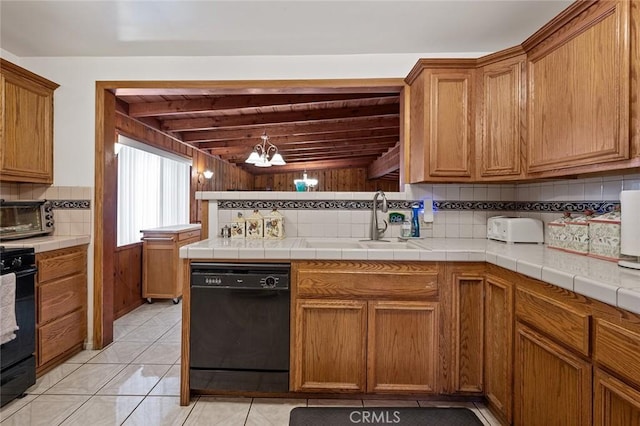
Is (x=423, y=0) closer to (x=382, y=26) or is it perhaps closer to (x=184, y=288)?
(x=382, y=26)

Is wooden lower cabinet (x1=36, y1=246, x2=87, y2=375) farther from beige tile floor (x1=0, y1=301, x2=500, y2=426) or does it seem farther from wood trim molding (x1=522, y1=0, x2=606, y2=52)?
wood trim molding (x1=522, y1=0, x2=606, y2=52)

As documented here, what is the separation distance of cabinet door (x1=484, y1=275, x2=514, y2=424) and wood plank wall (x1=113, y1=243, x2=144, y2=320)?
132 inches

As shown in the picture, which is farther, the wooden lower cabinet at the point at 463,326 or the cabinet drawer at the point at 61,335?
the cabinet drawer at the point at 61,335

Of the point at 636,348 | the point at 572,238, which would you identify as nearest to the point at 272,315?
the point at 636,348

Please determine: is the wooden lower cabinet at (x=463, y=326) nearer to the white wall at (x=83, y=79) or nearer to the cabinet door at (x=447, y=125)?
the cabinet door at (x=447, y=125)

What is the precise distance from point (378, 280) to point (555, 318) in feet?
2.67

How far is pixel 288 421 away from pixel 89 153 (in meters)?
2.46

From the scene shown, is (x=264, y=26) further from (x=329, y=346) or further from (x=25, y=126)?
(x=329, y=346)

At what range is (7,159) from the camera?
2297mm

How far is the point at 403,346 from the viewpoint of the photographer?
6.11ft

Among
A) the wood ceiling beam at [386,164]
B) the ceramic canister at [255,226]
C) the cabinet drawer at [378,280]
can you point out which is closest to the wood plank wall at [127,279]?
the ceramic canister at [255,226]

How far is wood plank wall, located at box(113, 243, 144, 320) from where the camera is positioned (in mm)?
3420

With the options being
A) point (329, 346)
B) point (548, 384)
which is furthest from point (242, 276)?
point (548, 384)

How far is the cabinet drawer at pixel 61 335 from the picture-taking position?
2.19 meters
